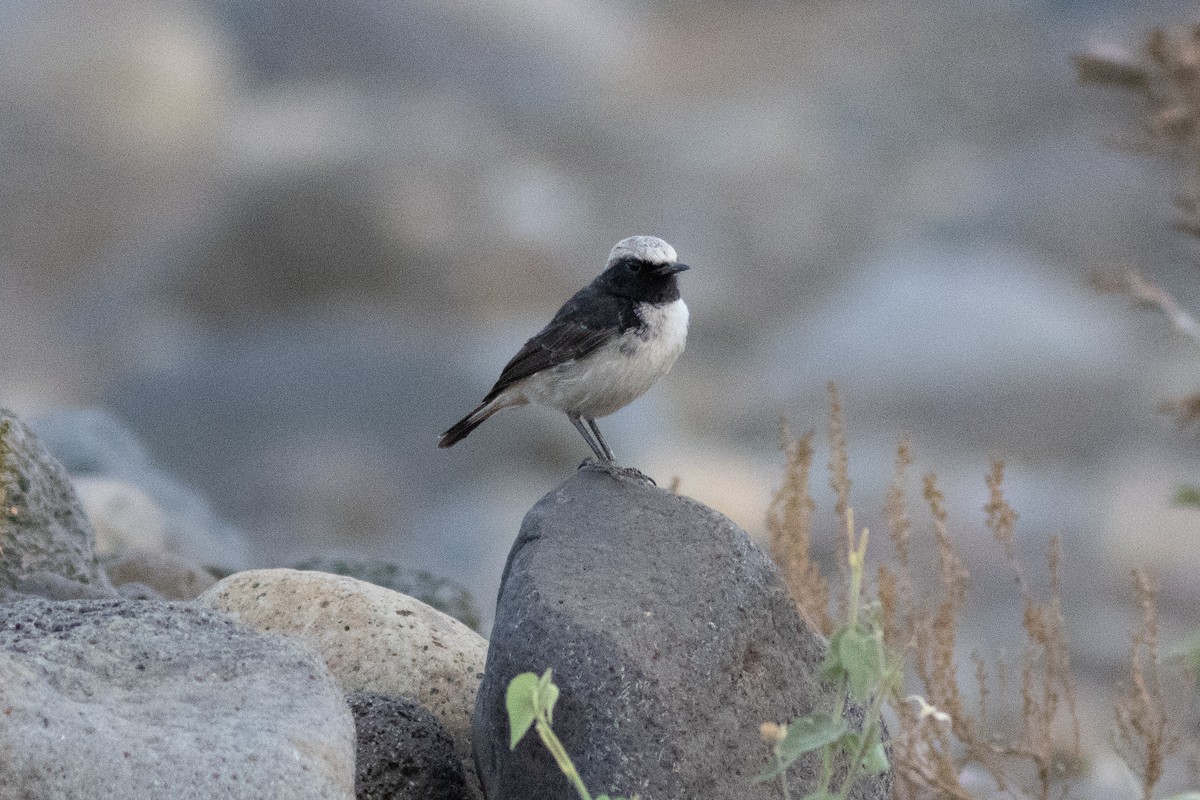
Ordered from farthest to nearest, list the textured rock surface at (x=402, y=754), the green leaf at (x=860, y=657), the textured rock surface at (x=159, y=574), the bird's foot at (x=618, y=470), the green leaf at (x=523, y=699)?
the textured rock surface at (x=159, y=574)
the bird's foot at (x=618, y=470)
the textured rock surface at (x=402, y=754)
the green leaf at (x=523, y=699)
the green leaf at (x=860, y=657)

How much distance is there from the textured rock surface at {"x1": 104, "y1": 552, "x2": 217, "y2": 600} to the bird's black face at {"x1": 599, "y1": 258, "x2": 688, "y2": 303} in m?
2.40

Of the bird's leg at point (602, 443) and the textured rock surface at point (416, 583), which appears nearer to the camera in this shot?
the bird's leg at point (602, 443)

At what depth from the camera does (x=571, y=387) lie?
4.43 m

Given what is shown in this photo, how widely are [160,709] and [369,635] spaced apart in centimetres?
152

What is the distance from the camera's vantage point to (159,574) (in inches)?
225

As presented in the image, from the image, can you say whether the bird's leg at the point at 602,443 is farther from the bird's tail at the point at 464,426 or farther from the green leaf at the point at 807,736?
the green leaf at the point at 807,736

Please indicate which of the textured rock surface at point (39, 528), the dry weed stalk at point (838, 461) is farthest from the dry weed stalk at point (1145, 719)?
the textured rock surface at point (39, 528)

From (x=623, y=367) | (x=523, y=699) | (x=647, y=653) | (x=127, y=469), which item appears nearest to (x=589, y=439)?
(x=623, y=367)

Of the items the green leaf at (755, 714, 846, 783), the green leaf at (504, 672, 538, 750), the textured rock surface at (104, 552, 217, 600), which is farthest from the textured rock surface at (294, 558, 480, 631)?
the green leaf at (755, 714, 846, 783)

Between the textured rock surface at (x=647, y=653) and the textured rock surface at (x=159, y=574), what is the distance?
2.31 meters

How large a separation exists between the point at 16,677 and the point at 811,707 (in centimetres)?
197

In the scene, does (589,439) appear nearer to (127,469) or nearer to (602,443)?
(602,443)

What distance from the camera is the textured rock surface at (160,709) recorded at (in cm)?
264

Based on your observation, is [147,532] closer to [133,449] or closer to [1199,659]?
[133,449]
